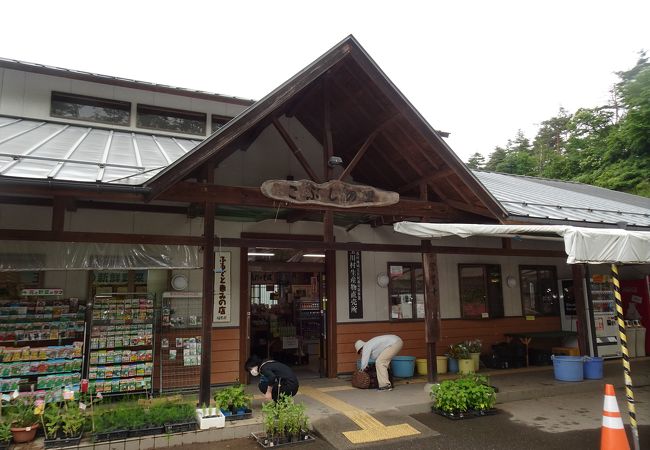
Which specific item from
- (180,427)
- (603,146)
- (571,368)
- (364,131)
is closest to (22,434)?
(180,427)

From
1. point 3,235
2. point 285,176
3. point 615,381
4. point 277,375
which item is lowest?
point 615,381

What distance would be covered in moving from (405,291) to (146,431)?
651 cm

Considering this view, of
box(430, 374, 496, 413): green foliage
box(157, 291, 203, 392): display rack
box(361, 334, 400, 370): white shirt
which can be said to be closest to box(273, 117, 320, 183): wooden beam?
box(157, 291, 203, 392): display rack

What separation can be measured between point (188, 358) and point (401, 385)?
4.17 meters

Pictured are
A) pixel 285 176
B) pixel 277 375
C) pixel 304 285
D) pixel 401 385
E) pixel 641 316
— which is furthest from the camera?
pixel 304 285

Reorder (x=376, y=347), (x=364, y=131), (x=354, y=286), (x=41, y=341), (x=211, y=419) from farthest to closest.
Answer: (x=354, y=286), (x=376, y=347), (x=364, y=131), (x=41, y=341), (x=211, y=419)

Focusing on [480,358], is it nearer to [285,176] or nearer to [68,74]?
[285,176]

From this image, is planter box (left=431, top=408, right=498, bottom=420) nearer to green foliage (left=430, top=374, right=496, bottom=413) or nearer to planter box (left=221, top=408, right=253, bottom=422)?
green foliage (left=430, top=374, right=496, bottom=413)

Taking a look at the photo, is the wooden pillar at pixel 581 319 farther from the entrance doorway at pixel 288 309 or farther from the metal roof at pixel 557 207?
the entrance doorway at pixel 288 309

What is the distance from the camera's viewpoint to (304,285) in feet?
43.0

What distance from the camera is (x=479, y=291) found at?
36.3 feet

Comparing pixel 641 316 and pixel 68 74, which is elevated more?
pixel 68 74

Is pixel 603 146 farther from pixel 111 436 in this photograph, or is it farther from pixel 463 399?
pixel 111 436

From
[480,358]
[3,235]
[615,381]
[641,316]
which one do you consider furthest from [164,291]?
[641,316]
